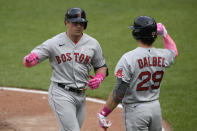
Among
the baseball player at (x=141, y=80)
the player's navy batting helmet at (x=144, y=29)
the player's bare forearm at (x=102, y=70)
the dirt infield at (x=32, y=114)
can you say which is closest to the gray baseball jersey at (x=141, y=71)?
the baseball player at (x=141, y=80)

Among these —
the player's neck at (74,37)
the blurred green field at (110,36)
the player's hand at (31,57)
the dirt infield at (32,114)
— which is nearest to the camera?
the player's hand at (31,57)

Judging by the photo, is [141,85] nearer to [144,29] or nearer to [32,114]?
[144,29]

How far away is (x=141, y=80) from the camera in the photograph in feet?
14.1

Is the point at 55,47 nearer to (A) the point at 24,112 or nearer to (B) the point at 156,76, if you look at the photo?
(B) the point at 156,76

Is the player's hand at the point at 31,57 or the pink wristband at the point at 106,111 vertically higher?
the player's hand at the point at 31,57

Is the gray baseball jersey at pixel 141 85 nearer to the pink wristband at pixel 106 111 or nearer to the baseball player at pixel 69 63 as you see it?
the pink wristband at pixel 106 111

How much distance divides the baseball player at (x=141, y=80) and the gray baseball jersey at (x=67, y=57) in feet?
2.94

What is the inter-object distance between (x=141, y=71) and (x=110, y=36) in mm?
9670

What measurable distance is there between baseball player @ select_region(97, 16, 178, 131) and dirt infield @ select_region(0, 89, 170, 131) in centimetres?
265

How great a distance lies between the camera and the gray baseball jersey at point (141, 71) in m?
4.27

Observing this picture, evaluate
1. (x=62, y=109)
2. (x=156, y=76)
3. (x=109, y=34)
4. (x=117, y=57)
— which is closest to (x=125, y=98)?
(x=156, y=76)

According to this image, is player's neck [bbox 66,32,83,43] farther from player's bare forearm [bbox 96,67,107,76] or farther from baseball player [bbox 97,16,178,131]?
baseball player [bbox 97,16,178,131]

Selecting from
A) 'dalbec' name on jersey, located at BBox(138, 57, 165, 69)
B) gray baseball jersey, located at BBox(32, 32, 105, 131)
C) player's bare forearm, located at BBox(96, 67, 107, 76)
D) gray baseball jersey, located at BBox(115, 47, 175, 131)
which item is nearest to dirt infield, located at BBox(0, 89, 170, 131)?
player's bare forearm, located at BBox(96, 67, 107, 76)

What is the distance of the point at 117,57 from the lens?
11609mm
